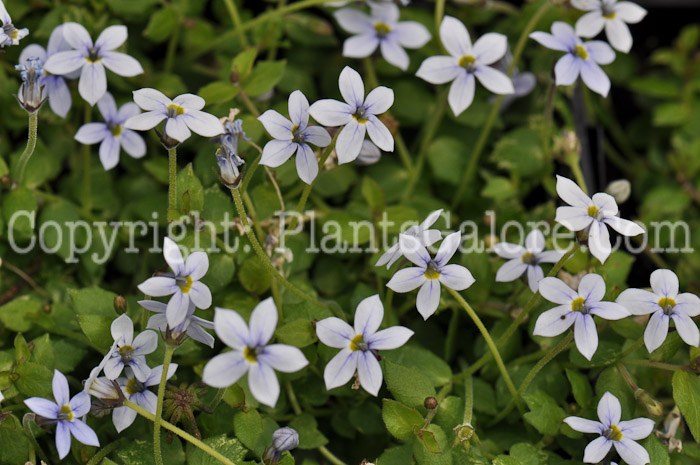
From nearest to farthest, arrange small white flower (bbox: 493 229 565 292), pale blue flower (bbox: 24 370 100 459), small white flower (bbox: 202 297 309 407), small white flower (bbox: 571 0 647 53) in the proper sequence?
1. small white flower (bbox: 202 297 309 407)
2. pale blue flower (bbox: 24 370 100 459)
3. small white flower (bbox: 493 229 565 292)
4. small white flower (bbox: 571 0 647 53)

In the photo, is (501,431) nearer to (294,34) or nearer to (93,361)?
(93,361)

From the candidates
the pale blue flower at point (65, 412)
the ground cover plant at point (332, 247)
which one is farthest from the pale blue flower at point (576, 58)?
the pale blue flower at point (65, 412)

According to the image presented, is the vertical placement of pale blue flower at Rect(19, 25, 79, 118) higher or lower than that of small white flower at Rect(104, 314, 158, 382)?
higher

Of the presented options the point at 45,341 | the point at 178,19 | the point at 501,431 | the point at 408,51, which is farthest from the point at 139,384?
the point at 408,51

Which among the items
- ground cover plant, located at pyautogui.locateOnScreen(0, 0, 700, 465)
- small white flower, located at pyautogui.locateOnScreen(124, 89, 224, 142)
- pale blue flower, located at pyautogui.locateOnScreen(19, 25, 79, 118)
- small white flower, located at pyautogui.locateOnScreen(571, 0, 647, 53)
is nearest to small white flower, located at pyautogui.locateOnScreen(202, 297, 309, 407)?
ground cover plant, located at pyautogui.locateOnScreen(0, 0, 700, 465)

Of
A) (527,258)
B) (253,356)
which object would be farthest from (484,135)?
(253,356)

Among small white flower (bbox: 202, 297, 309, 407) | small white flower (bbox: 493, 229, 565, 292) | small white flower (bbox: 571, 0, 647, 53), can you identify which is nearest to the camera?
small white flower (bbox: 202, 297, 309, 407)

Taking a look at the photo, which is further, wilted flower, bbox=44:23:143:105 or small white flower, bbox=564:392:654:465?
wilted flower, bbox=44:23:143:105

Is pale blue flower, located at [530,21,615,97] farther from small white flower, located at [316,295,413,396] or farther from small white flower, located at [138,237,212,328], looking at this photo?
small white flower, located at [138,237,212,328]
